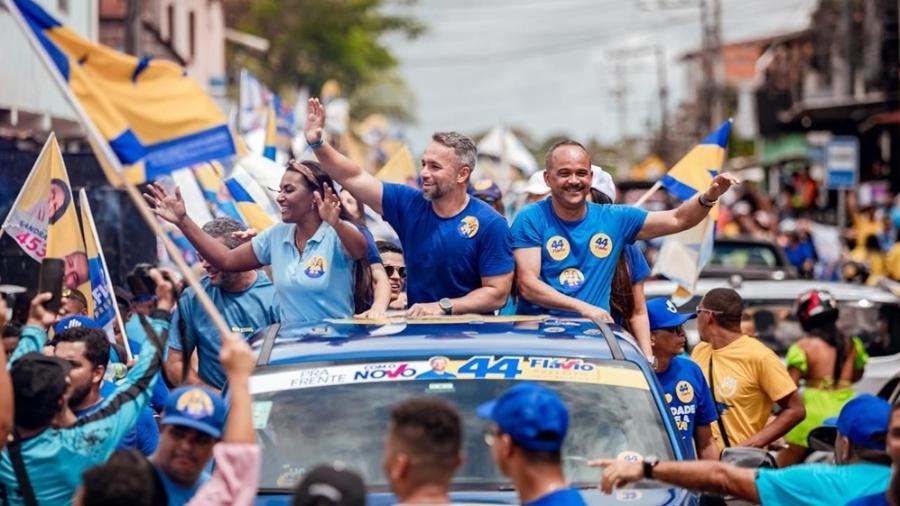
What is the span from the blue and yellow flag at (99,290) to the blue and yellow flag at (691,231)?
14.1ft

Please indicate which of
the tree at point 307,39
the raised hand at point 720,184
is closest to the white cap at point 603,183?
the raised hand at point 720,184

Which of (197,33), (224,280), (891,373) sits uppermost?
(197,33)

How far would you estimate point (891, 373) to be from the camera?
539 inches

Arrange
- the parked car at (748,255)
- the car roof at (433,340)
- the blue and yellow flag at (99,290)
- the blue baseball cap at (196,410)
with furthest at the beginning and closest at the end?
the parked car at (748,255), the blue and yellow flag at (99,290), the car roof at (433,340), the blue baseball cap at (196,410)

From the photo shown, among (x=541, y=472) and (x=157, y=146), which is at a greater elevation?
(x=157, y=146)

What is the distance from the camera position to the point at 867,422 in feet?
19.7

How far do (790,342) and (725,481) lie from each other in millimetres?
8081

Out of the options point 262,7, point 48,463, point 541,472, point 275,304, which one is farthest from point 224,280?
point 262,7

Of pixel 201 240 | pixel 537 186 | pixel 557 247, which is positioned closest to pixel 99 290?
pixel 201 240

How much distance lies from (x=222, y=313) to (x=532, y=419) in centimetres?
410

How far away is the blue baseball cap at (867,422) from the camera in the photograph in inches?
236

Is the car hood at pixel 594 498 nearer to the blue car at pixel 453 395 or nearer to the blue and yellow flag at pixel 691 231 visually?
the blue car at pixel 453 395

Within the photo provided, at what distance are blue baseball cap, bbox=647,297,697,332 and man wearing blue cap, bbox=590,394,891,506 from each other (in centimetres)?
311

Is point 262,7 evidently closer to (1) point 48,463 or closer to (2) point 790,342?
(2) point 790,342
